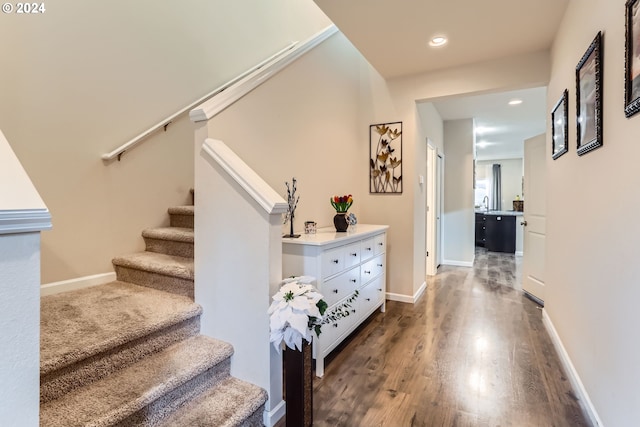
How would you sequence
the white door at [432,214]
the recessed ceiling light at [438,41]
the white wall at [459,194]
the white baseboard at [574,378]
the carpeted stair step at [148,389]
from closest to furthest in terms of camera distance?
the carpeted stair step at [148,389] → the white baseboard at [574,378] → the recessed ceiling light at [438,41] → the white door at [432,214] → the white wall at [459,194]

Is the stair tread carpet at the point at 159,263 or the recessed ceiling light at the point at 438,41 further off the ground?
the recessed ceiling light at the point at 438,41

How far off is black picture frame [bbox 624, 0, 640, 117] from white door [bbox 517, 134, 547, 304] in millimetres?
2729

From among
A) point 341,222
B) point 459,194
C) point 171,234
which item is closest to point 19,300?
point 171,234

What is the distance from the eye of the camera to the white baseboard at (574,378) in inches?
Answer: 66.1

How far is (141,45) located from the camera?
249cm

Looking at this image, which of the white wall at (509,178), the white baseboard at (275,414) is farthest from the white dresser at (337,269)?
the white wall at (509,178)

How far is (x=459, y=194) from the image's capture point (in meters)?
5.65

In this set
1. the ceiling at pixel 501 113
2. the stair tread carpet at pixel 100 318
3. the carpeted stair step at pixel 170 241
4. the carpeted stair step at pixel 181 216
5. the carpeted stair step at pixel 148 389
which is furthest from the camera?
Answer: the ceiling at pixel 501 113

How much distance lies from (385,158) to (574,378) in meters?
2.54

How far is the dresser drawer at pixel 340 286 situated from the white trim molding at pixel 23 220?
1591 mm

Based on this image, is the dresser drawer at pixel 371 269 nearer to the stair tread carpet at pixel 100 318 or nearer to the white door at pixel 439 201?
the stair tread carpet at pixel 100 318

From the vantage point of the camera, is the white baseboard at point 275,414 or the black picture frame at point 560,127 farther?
the black picture frame at point 560,127

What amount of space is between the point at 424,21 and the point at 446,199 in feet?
12.5

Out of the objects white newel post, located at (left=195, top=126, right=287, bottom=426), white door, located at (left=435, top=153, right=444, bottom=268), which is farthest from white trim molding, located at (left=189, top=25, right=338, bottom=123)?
white door, located at (left=435, top=153, right=444, bottom=268)
